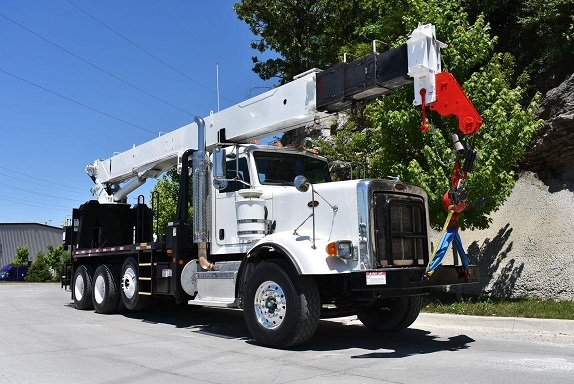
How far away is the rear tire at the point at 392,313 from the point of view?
28.3 feet

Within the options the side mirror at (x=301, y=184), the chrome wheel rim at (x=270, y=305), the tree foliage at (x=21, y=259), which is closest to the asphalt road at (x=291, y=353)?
the chrome wheel rim at (x=270, y=305)

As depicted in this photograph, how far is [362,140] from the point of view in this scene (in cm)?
1330

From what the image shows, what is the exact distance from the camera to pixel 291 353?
7.37 m

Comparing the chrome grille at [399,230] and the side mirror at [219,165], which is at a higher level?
the side mirror at [219,165]

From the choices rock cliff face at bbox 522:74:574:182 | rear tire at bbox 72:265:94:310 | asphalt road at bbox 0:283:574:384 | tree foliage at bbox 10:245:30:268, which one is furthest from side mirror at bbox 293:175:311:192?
tree foliage at bbox 10:245:30:268

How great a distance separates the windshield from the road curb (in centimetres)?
325

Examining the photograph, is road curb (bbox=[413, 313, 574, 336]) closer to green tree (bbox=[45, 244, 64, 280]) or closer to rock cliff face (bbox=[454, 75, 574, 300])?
rock cliff face (bbox=[454, 75, 574, 300])

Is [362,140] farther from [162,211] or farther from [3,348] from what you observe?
[162,211]

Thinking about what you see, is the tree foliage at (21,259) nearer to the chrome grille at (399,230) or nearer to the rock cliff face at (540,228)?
the rock cliff face at (540,228)

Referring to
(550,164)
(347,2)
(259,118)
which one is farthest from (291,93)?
(347,2)

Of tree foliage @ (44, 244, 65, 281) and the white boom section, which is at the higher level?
the white boom section

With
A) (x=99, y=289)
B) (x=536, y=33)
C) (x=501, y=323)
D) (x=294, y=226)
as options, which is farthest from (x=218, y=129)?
(x=536, y=33)

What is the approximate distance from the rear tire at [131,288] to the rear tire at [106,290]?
0.59m

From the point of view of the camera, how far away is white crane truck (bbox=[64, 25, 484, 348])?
7.21 metres
